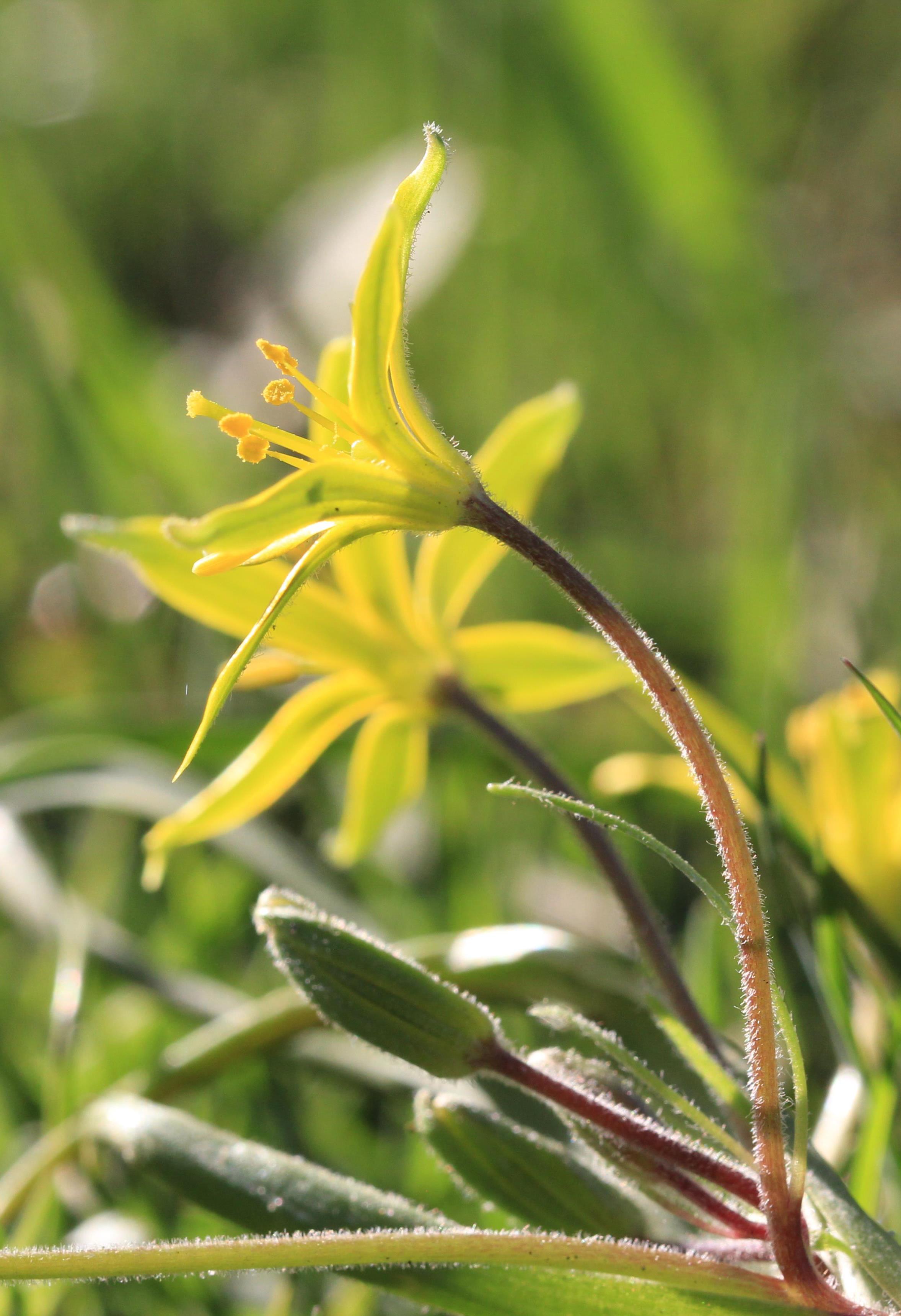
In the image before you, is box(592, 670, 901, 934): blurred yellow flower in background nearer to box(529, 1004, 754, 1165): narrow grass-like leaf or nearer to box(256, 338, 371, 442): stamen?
box(529, 1004, 754, 1165): narrow grass-like leaf

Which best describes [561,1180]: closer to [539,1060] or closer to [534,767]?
[539,1060]

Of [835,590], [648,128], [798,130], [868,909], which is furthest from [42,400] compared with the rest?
[798,130]

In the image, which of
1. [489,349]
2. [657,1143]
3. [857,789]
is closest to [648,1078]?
[657,1143]

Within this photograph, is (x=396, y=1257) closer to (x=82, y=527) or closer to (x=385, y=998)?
(x=385, y=998)

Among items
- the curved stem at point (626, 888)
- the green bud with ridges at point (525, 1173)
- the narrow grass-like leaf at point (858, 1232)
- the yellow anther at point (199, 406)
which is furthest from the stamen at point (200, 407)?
the narrow grass-like leaf at point (858, 1232)

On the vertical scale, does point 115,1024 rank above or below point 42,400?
below

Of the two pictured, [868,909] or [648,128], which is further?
[648,128]
